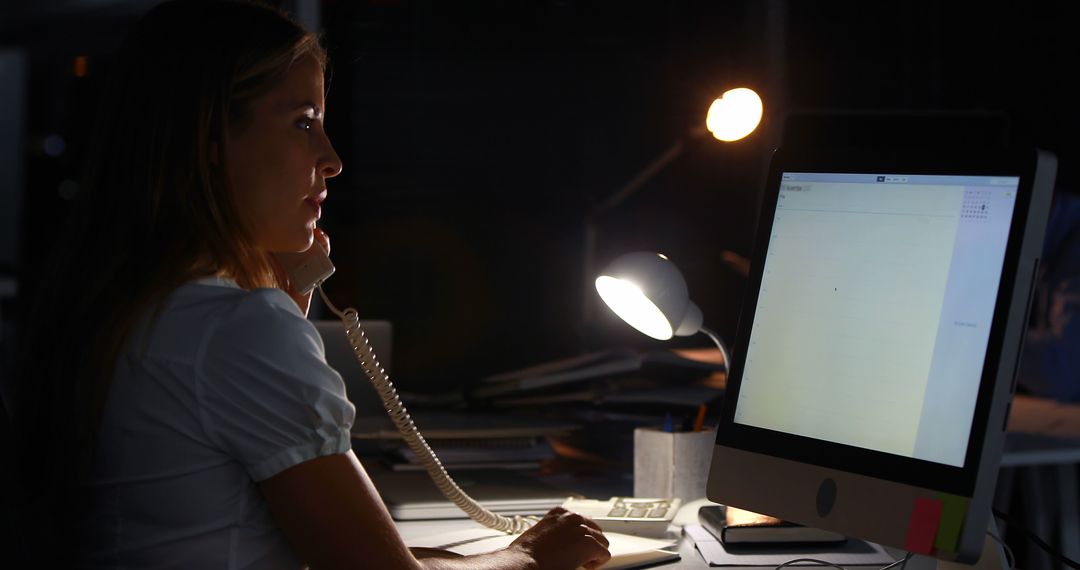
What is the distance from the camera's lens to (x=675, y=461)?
145 cm

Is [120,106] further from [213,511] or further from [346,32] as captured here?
[346,32]

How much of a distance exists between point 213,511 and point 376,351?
94 cm

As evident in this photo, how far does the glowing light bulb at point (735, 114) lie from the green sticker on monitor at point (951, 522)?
114 cm

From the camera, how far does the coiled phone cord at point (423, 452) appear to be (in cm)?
136

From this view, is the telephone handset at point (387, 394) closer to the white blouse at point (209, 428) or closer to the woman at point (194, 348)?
the woman at point (194, 348)

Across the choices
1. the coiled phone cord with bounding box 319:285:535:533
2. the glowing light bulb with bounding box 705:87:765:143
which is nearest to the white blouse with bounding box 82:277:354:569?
the coiled phone cord with bounding box 319:285:535:533

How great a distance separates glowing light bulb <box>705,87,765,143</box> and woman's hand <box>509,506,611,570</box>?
1.00m

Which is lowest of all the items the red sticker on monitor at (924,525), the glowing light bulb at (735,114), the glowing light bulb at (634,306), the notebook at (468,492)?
the notebook at (468,492)

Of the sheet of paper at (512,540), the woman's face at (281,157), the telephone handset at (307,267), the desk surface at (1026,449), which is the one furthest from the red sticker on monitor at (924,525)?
the telephone handset at (307,267)

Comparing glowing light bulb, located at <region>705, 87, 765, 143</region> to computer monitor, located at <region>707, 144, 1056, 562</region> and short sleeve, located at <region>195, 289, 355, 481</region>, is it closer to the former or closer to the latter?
computer monitor, located at <region>707, 144, 1056, 562</region>

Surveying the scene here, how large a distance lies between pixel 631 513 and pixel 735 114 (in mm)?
→ 897

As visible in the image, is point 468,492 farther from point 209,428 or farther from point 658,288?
point 209,428

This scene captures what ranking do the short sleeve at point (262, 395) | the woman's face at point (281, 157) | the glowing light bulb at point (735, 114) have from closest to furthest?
1. the short sleeve at point (262, 395)
2. the woman's face at point (281, 157)
3. the glowing light bulb at point (735, 114)

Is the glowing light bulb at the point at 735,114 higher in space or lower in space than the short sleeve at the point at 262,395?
higher
